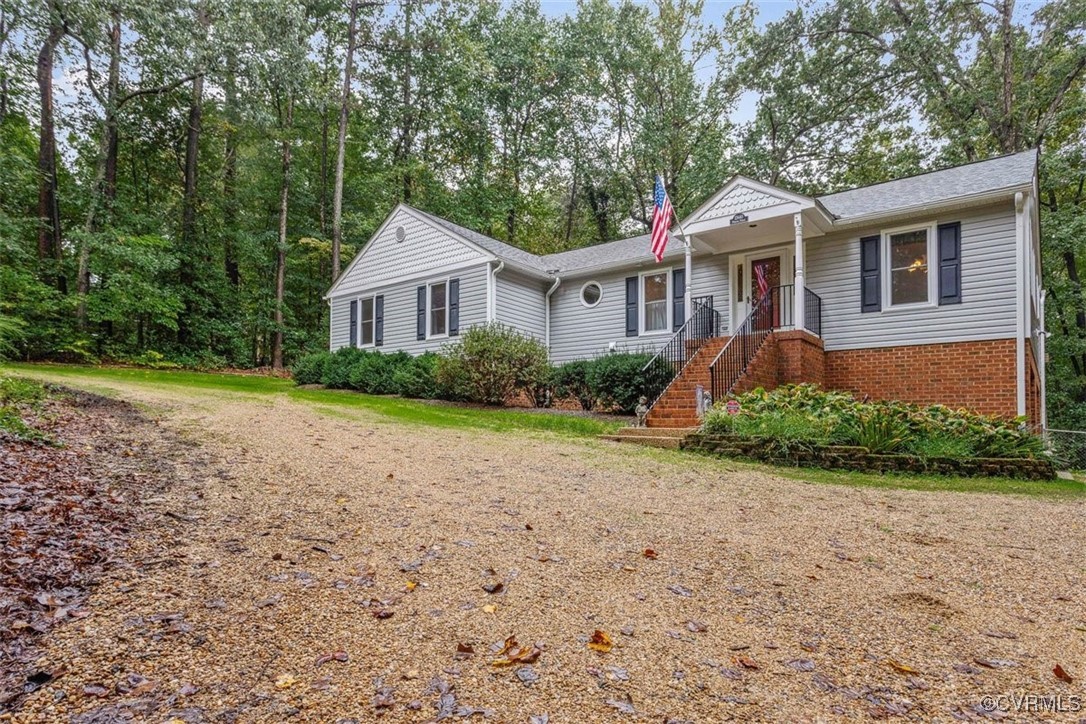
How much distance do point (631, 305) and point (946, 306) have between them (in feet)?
21.0

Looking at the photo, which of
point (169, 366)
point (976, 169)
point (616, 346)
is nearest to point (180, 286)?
point (169, 366)

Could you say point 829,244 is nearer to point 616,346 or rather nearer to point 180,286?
point 616,346

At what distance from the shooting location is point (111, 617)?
7.66ft

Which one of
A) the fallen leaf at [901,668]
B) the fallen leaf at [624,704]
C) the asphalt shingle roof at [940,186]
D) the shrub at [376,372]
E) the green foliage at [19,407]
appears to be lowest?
the fallen leaf at [901,668]

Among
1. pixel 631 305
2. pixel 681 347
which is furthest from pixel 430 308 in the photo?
pixel 681 347

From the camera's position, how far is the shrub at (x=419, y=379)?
42.3ft

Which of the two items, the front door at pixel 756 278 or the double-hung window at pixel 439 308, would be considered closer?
the front door at pixel 756 278

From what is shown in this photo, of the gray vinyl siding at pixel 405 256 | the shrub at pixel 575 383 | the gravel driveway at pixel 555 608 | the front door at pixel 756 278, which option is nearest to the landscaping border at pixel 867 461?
the gravel driveway at pixel 555 608

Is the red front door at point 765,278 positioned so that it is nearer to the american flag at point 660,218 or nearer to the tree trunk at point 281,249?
the american flag at point 660,218

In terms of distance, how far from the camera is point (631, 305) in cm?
1415

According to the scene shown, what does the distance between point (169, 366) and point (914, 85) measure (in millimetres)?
25061

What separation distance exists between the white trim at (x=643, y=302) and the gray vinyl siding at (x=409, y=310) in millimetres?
3775

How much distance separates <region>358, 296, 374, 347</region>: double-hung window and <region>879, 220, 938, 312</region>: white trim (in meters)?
13.0

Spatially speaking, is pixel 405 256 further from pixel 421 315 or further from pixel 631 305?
pixel 631 305
